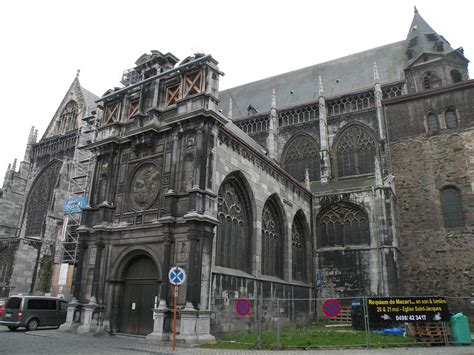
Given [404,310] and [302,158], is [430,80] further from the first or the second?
[404,310]

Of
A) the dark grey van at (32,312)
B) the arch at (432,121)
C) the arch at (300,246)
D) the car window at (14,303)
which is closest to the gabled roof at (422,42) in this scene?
the arch at (432,121)

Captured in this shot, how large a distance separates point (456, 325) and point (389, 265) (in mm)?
9634

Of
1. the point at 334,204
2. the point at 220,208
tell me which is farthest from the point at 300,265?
the point at 220,208

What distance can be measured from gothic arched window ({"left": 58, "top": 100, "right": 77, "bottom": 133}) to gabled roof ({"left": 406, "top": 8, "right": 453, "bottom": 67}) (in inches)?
1237

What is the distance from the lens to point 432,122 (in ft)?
83.3

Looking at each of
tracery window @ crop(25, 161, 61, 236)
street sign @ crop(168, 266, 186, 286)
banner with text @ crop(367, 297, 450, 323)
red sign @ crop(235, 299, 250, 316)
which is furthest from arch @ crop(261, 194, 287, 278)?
tracery window @ crop(25, 161, 61, 236)

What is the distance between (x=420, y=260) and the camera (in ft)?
76.4

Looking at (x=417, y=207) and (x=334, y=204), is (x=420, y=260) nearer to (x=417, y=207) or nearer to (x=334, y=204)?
(x=417, y=207)

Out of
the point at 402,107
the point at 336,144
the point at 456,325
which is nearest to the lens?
the point at 456,325

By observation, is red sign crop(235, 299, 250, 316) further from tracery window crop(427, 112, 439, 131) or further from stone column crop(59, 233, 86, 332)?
tracery window crop(427, 112, 439, 131)

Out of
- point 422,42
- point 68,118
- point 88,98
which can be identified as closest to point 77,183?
point 68,118

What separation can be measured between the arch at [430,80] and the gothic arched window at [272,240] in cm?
1744

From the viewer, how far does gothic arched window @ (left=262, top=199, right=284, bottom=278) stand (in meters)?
19.1

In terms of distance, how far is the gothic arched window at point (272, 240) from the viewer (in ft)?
62.6
